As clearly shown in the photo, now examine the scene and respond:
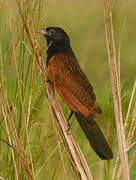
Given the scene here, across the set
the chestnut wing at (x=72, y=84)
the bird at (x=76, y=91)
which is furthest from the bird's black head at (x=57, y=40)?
the chestnut wing at (x=72, y=84)

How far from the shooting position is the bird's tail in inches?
44.8

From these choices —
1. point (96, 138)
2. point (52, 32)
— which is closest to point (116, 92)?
point (96, 138)

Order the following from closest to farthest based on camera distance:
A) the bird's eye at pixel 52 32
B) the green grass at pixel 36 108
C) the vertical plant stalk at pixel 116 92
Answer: the vertical plant stalk at pixel 116 92 → the green grass at pixel 36 108 → the bird's eye at pixel 52 32

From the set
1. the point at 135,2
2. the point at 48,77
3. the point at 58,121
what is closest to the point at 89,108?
the point at 58,121

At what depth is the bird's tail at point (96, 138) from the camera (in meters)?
1.14

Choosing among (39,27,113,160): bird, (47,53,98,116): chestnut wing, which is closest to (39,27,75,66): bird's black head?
(39,27,113,160): bird

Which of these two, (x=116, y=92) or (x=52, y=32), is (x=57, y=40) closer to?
(x=52, y=32)

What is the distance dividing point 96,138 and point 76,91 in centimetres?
21

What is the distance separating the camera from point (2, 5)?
4.51 feet

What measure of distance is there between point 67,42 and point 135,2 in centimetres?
514

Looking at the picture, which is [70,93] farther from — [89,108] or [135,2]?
[135,2]

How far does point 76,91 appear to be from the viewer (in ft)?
4.36

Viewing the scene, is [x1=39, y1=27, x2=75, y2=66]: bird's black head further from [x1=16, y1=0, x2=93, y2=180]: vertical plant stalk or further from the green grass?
[x1=16, y1=0, x2=93, y2=180]: vertical plant stalk

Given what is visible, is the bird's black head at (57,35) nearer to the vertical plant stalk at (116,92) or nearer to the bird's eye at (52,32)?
the bird's eye at (52,32)
